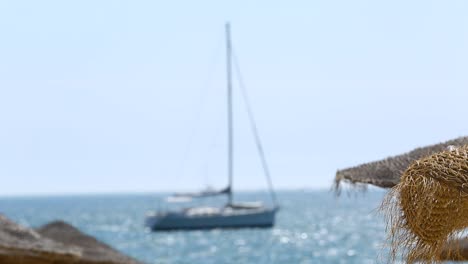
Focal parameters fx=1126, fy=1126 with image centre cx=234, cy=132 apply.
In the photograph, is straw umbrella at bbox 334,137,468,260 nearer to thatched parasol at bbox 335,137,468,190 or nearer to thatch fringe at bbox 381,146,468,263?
thatched parasol at bbox 335,137,468,190

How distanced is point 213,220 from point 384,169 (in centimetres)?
4158

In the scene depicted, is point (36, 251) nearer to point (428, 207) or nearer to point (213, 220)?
point (428, 207)

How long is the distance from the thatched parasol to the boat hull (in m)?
39.9

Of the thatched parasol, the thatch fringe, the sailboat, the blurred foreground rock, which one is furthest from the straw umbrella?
the sailboat

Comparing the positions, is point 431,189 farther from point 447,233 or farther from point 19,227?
point 19,227

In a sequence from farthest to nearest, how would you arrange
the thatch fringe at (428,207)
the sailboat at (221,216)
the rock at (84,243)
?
the sailboat at (221,216) < the rock at (84,243) < the thatch fringe at (428,207)

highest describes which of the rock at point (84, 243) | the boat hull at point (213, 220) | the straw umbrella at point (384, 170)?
the straw umbrella at point (384, 170)

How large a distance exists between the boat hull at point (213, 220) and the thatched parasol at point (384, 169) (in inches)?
1573

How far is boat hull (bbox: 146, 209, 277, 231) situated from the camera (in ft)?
152

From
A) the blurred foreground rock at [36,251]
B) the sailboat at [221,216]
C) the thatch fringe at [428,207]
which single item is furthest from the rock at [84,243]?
the sailboat at [221,216]

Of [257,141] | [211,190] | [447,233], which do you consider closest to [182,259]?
[257,141]

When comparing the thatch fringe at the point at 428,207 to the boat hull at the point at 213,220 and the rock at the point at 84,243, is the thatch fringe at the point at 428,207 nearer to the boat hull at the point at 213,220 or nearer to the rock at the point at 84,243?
the rock at the point at 84,243

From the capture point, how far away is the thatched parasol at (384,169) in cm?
599

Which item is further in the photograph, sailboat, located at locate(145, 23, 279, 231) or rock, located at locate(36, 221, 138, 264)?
sailboat, located at locate(145, 23, 279, 231)
